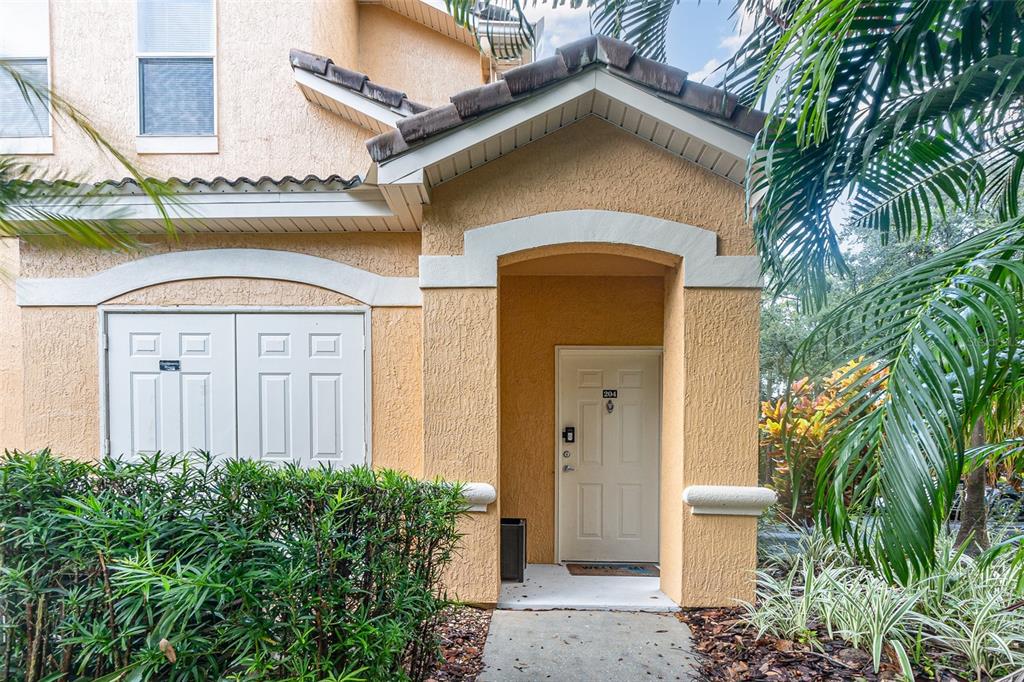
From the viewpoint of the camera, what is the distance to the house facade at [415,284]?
4508mm

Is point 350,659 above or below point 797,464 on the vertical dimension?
below

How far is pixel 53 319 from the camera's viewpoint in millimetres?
5305

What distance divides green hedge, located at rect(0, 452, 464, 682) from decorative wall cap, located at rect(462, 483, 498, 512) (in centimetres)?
193

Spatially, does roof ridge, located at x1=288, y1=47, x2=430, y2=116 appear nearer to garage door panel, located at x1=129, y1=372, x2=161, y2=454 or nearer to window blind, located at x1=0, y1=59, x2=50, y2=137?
window blind, located at x1=0, y1=59, x2=50, y2=137

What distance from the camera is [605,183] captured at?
4574 mm

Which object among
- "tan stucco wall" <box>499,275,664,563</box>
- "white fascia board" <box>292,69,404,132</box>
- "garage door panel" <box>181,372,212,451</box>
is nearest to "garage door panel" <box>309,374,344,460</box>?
"garage door panel" <box>181,372,212,451</box>

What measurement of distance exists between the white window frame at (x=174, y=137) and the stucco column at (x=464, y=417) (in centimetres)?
404

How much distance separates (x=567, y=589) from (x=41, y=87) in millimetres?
5429

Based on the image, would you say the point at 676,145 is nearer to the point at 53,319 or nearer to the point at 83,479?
the point at 83,479

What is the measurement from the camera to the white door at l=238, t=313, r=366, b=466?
5289 mm

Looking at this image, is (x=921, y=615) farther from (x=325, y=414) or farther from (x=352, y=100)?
(x=352, y=100)

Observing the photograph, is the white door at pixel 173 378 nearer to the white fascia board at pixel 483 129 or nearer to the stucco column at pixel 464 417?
the stucco column at pixel 464 417

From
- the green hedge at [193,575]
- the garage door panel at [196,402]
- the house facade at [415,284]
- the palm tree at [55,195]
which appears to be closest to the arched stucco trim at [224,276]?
the house facade at [415,284]

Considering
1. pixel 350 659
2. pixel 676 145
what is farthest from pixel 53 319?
pixel 676 145
